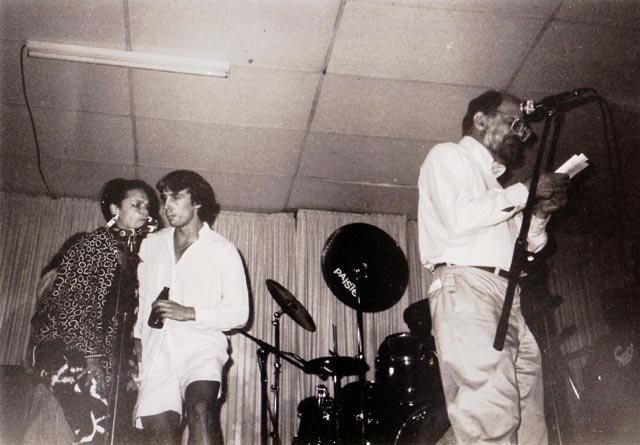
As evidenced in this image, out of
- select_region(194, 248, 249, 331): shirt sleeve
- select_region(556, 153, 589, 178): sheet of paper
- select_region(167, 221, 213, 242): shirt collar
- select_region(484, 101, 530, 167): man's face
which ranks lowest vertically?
select_region(194, 248, 249, 331): shirt sleeve

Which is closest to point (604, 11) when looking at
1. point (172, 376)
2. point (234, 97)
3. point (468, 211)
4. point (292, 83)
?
point (292, 83)

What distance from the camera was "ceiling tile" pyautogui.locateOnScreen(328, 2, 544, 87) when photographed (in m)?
3.88

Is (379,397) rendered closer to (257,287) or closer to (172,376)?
(172,376)

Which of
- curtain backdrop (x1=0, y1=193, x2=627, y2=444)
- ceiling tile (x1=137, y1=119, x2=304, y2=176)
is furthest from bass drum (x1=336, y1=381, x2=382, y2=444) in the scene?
ceiling tile (x1=137, y1=119, x2=304, y2=176)

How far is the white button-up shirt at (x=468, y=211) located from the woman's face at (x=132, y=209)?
1876mm

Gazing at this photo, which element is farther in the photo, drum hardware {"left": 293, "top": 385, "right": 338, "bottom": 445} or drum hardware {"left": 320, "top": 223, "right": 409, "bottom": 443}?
drum hardware {"left": 320, "top": 223, "right": 409, "bottom": 443}

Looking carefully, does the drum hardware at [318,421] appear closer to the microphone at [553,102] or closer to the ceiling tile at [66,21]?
the microphone at [553,102]

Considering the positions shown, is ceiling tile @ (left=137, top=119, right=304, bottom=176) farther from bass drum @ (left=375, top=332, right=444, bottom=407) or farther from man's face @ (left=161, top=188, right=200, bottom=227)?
bass drum @ (left=375, top=332, right=444, bottom=407)

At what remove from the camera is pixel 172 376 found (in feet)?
9.75

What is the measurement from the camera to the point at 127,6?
3779mm

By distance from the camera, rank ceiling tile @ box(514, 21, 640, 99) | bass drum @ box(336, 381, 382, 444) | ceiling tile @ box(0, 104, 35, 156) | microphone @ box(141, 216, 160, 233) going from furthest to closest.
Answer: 1. ceiling tile @ box(0, 104, 35, 156)
2. ceiling tile @ box(514, 21, 640, 99)
3. bass drum @ box(336, 381, 382, 444)
4. microphone @ box(141, 216, 160, 233)

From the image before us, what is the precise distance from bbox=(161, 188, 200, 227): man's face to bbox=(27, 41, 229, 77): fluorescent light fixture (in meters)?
1.16

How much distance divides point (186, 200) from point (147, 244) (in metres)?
0.37

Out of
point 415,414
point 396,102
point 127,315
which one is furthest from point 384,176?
point 127,315
